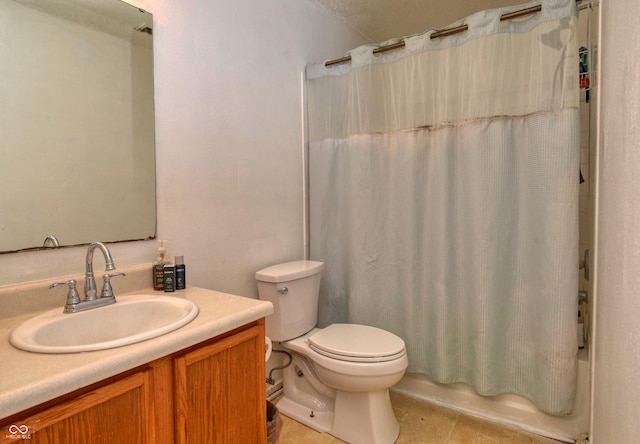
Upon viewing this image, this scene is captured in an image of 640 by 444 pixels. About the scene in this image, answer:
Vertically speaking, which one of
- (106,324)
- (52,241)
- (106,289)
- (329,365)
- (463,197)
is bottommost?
(329,365)

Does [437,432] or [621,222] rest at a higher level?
[621,222]

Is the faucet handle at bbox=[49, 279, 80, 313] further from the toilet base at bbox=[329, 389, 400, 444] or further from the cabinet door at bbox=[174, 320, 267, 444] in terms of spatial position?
the toilet base at bbox=[329, 389, 400, 444]

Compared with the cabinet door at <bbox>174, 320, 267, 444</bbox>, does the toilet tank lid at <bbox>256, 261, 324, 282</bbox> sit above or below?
above

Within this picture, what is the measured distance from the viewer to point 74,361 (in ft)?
2.31

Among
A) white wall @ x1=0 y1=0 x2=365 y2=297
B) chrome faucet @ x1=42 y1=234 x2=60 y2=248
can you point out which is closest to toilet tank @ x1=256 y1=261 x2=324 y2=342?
white wall @ x1=0 y1=0 x2=365 y2=297

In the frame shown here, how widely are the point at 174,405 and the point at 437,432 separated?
4.40 ft

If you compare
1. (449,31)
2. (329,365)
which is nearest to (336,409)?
(329,365)

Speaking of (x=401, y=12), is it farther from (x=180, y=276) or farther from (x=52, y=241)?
(x=52, y=241)

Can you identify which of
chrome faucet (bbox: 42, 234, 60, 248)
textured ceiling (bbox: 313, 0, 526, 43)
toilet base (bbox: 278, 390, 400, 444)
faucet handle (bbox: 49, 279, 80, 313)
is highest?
textured ceiling (bbox: 313, 0, 526, 43)

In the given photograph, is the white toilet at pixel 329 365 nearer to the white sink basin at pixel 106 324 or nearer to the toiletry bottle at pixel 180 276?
the toiletry bottle at pixel 180 276

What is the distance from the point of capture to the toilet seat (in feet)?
4.88

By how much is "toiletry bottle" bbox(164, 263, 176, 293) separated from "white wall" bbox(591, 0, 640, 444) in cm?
127

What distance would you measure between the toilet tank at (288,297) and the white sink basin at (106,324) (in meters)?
0.63

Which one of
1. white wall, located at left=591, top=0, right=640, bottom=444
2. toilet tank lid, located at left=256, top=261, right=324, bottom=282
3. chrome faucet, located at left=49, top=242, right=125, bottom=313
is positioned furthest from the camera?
toilet tank lid, located at left=256, top=261, right=324, bottom=282
